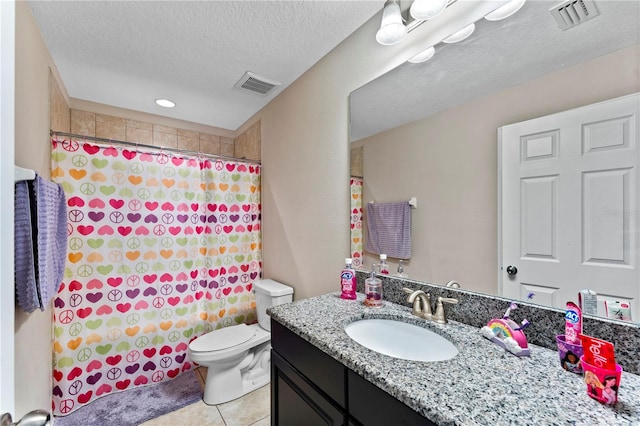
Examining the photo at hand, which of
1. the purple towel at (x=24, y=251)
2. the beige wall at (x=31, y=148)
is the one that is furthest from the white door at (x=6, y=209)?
the beige wall at (x=31, y=148)

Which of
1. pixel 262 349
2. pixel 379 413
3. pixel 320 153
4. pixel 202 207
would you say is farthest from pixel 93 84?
pixel 379 413

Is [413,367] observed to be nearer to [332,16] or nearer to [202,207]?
[332,16]

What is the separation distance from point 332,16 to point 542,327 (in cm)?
164

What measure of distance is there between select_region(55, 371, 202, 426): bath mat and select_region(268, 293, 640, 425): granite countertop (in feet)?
4.88

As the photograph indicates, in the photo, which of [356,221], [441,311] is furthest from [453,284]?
[356,221]

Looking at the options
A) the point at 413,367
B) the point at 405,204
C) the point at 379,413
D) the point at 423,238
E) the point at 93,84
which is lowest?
the point at 379,413

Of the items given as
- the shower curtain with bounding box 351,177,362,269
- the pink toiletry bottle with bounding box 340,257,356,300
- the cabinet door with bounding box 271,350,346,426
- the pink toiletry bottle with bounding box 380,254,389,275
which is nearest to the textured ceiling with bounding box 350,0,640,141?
the shower curtain with bounding box 351,177,362,269

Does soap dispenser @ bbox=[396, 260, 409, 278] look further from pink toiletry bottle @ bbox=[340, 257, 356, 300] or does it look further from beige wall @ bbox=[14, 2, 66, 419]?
beige wall @ bbox=[14, 2, 66, 419]

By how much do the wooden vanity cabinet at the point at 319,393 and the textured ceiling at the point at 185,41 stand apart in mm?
1558

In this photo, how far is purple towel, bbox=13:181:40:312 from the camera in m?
1.01

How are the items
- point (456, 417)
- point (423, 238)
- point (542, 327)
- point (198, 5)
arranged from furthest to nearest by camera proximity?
1. point (198, 5)
2. point (423, 238)
3. point (542, 327)
4. point (456, 417)

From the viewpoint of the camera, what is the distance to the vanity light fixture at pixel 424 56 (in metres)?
1.18

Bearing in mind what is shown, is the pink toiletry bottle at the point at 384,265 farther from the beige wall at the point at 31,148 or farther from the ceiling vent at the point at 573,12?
the beige wall at the point at 31,148

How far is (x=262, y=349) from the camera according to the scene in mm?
2043
